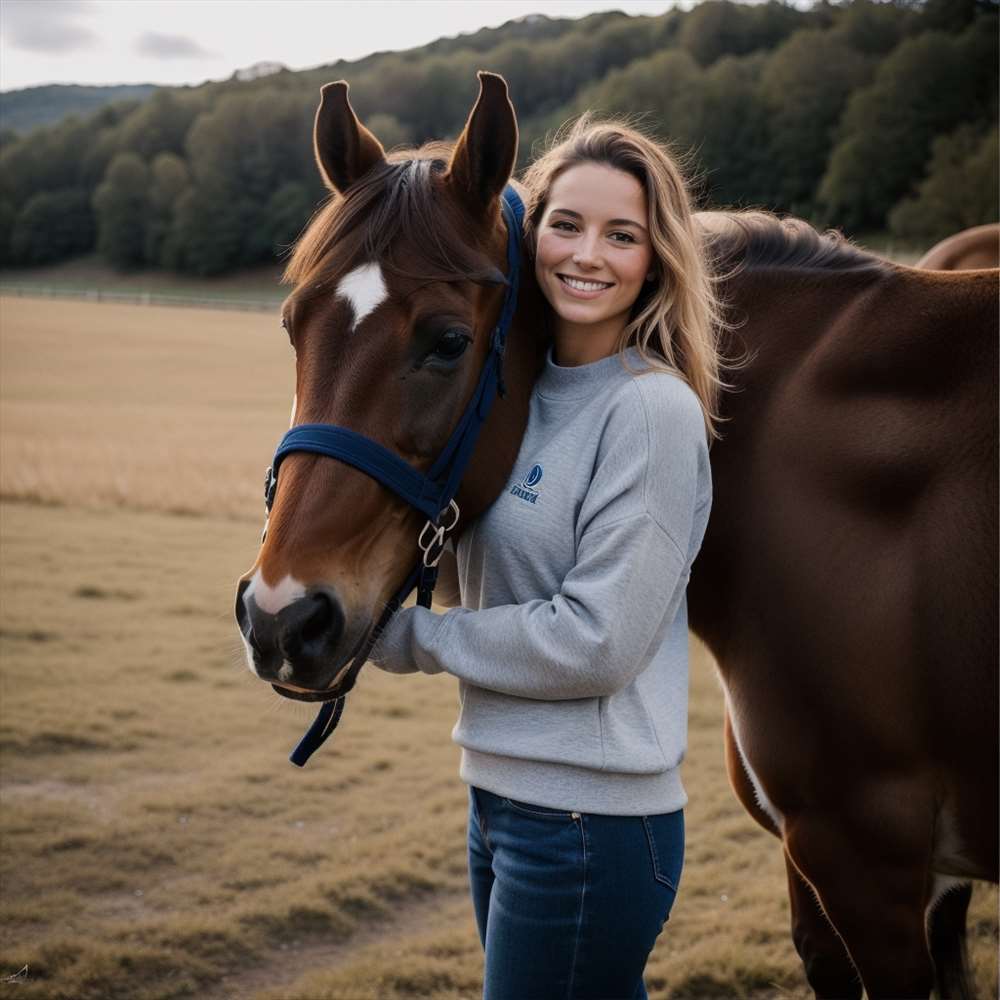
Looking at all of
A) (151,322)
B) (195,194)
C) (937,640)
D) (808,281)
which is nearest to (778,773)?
(937,640)

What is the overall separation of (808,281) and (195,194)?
698 cm

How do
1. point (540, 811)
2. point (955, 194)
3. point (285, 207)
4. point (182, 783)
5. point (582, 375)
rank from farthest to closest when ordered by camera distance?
point (955, 194)
point (285, 207)
point (182, 783)
point (582, 375)
point (540, 811)

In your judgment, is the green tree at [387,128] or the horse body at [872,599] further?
the green tree at [387,128]

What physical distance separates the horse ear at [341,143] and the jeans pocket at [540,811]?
136 cm

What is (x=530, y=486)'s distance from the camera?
1867 mm

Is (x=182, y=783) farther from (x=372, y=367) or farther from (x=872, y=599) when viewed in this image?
(x=872, y=599)

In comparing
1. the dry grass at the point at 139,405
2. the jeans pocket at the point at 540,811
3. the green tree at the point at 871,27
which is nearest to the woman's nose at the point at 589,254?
the jeans pocket at the point at 540,811

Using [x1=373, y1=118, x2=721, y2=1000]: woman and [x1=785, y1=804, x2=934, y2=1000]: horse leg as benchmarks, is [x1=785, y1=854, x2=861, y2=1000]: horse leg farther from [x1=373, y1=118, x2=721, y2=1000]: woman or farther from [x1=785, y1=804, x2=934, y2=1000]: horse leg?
[x1=373, y1=118, x2=721, y2=1000]: woman

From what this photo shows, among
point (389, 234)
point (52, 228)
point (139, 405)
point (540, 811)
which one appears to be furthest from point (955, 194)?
point (540, 811)

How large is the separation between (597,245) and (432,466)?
56 cm

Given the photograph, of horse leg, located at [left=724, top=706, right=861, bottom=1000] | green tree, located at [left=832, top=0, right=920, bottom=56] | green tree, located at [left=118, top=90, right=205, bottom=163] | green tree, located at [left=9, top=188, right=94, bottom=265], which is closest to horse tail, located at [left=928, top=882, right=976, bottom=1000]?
horse leg, located at [left=724, top=706, right=861, bottom=1000]

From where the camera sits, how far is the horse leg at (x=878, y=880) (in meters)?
1.95

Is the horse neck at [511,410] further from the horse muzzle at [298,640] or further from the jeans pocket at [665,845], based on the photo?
the jeans pocket at [665,845]

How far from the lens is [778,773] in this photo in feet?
6.69
